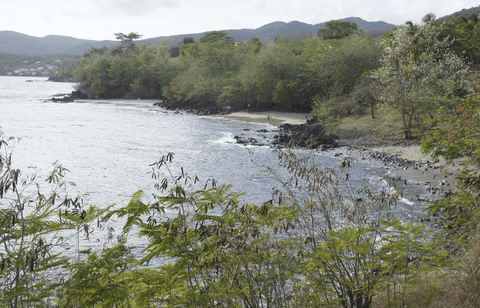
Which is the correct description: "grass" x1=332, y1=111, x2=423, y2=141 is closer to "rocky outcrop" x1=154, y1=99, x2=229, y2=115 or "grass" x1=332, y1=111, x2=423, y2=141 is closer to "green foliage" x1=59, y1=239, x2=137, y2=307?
"rocky outcrop" x1=154, y1=99, x2=229, y2=115

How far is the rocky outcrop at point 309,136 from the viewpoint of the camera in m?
25.8

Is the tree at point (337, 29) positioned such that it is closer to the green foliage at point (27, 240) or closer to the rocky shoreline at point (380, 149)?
the rocky shoreline at point (380, 149)

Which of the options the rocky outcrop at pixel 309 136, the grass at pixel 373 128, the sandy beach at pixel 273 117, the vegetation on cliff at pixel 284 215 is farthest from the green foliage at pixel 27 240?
the sandy beach at pixel 273 117

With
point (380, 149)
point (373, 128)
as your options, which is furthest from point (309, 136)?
point (380, 149)

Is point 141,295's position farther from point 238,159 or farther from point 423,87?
point 423,87

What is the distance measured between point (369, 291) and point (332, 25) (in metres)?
69.3

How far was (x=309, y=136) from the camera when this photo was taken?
92.3ft

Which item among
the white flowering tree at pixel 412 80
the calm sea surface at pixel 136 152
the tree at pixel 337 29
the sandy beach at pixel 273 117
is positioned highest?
the tree at pixel 337 29

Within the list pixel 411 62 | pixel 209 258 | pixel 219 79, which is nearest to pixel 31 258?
pixel 209 258

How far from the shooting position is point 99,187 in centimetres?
1777

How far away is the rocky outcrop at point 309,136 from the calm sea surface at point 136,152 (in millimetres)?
1721

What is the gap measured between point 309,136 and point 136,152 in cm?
1313

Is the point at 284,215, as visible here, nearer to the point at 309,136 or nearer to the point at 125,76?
the point at 309,136

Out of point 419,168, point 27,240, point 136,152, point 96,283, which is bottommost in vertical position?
point 136,152
